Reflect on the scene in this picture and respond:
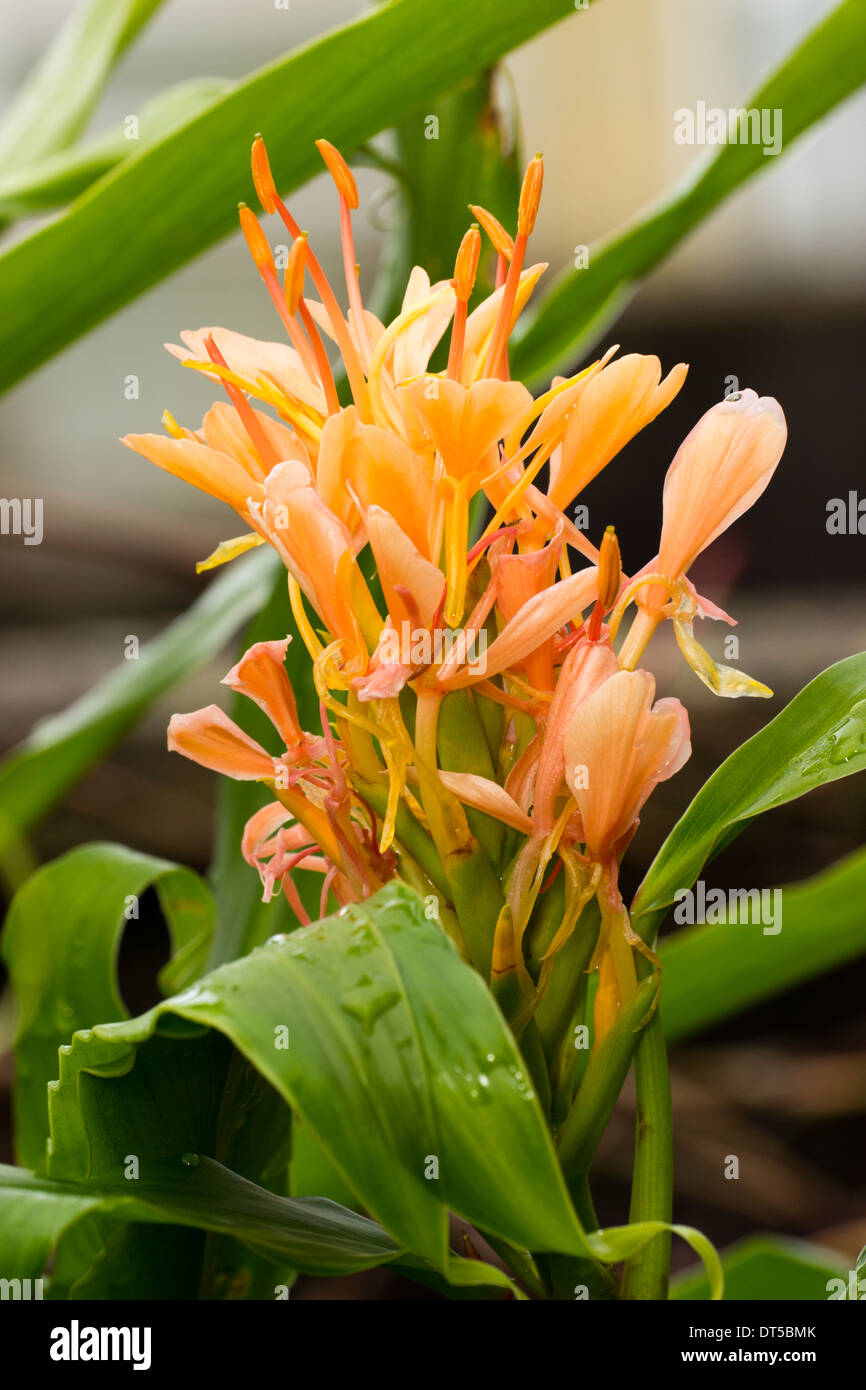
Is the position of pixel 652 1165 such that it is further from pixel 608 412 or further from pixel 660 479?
pixel 660 479

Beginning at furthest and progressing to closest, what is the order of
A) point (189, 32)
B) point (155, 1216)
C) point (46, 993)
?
point (189, 32)
point (46, 993)
point (155, 1216)

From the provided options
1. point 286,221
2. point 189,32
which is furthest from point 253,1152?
point 189,32

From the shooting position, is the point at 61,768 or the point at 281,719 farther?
the point at 61,768

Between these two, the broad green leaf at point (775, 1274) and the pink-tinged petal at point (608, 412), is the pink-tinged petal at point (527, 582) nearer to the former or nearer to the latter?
the pink-tinged petal at point (608, 412)

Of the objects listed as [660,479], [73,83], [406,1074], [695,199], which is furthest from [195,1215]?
[660,479]

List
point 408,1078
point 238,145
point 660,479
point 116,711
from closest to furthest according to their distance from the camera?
point 408,1078, point 238,145, point 116,711, point 660,479

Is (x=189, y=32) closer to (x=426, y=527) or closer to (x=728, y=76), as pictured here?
(x=728, y=76)
